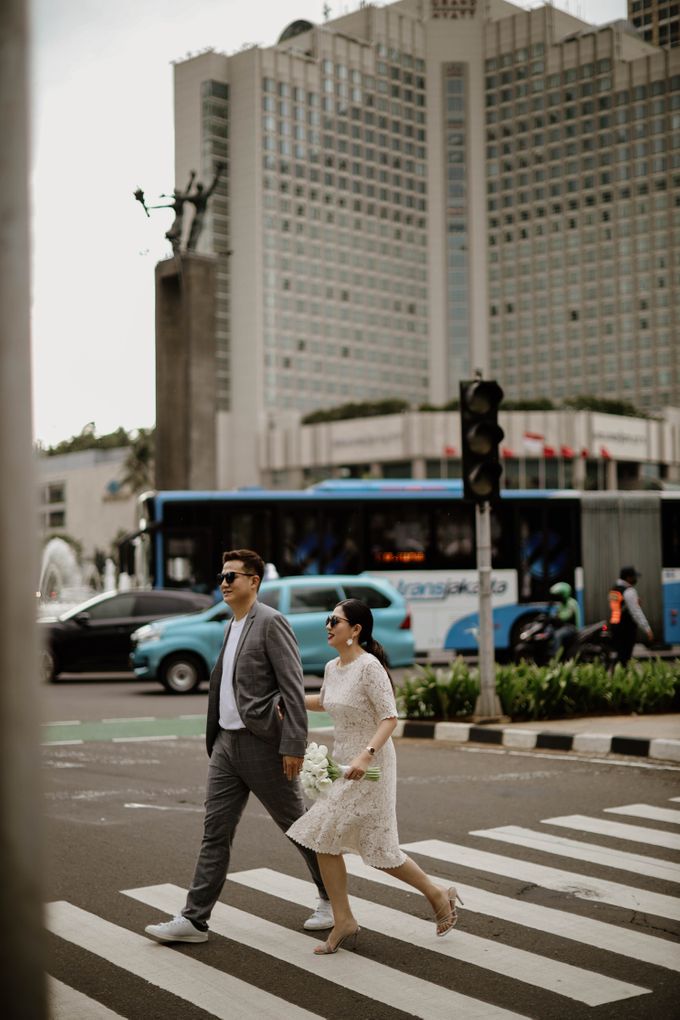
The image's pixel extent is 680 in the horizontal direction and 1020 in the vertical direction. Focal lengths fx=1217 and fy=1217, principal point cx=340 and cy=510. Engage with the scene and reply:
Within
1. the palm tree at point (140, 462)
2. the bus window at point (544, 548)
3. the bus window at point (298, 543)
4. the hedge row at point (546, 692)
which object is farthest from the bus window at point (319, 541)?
the palm tree at point (140, 462)

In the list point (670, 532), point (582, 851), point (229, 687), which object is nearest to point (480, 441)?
point (582, 851)

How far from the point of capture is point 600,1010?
4.46 metres

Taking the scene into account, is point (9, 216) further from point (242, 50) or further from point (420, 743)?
point (242, 50)

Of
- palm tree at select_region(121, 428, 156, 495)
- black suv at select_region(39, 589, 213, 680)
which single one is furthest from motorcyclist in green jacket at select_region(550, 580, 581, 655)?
palm tree at select_region(121, 428, 156, 495)

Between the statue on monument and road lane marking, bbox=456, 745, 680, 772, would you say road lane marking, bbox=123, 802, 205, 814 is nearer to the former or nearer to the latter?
road lane marking, bbox=456, 745, 680, 772

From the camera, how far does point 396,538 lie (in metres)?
23.8

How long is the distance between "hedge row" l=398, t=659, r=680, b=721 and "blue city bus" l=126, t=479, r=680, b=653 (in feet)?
30.5

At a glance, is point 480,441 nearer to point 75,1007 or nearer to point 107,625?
point 75,1007

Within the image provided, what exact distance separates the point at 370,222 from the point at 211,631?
12510 cm

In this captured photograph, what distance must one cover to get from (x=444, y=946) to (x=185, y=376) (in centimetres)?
2950

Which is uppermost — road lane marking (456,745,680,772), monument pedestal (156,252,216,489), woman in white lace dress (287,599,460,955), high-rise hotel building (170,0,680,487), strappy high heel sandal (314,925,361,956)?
high-rise hotel building (170,0,680,487)

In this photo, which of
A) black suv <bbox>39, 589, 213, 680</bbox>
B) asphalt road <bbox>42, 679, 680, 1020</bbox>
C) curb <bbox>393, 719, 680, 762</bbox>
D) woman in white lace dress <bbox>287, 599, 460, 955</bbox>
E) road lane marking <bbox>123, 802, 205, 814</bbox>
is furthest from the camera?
black suv <bbox>39, 589, 213, 680</bbox>

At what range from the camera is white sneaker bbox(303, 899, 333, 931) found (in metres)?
5.59

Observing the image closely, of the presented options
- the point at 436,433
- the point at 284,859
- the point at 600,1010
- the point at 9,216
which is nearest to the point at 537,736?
the point at 284,859
